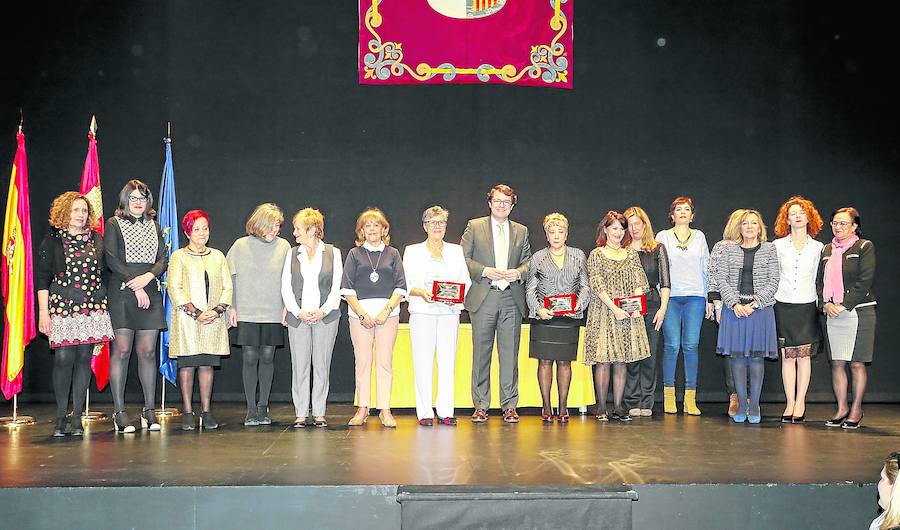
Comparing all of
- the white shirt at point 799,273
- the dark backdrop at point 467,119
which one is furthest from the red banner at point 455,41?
the white shirt at point 799,273

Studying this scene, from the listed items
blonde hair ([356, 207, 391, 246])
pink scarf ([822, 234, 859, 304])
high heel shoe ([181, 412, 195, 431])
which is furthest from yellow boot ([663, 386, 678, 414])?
high heel shoe ([181, 412, 195, 431])

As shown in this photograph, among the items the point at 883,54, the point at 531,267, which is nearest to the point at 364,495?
the point at 531,267

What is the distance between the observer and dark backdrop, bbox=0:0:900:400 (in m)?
7.19

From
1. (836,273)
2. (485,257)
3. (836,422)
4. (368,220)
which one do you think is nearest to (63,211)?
(368,220)

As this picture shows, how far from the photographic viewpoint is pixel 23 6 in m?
7.19

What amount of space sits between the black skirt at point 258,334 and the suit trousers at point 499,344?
136 cm

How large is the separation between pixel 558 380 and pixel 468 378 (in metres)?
0.74

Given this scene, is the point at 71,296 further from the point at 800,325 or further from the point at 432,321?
the point at 800,325

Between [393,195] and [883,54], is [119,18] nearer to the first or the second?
[393,195]

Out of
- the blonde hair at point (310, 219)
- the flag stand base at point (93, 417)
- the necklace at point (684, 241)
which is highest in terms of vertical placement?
the blonde hair at point (310, 219)

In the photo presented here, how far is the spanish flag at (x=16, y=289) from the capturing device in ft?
19.5

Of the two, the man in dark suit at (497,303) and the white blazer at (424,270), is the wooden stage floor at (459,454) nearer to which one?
the man in dark suit at (497,303)

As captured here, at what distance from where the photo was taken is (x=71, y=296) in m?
5.28

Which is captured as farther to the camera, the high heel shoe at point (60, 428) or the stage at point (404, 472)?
Answer: the high heel shoe at point (60, 428)
